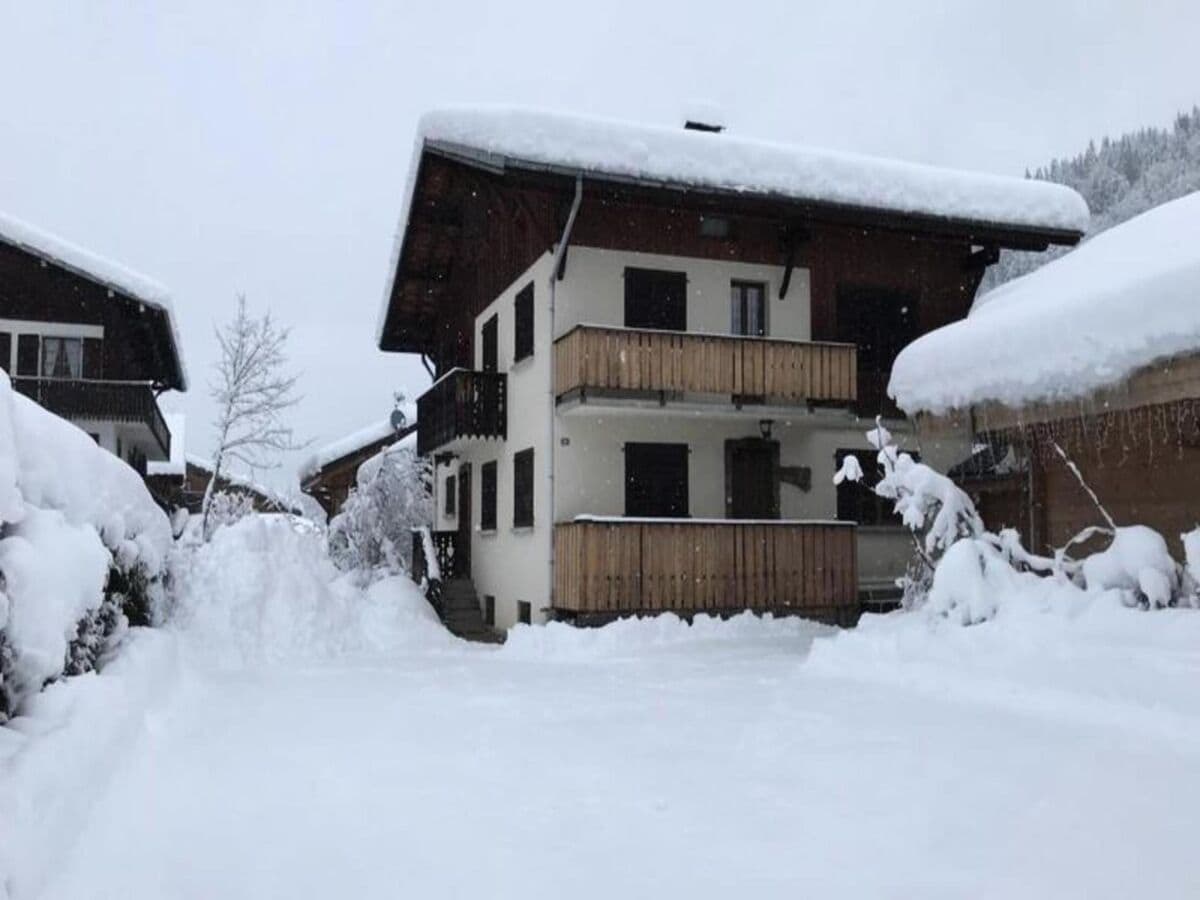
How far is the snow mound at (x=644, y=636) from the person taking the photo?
45.2 feet

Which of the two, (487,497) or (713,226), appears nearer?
(713,226)

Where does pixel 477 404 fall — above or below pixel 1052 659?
above

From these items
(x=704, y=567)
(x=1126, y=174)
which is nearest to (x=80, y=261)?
(x=704, y=567)

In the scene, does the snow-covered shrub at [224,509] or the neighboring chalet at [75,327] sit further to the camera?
the snow-covered shrub at [224,509]

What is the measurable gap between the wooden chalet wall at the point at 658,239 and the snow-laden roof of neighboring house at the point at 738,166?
1.09ft

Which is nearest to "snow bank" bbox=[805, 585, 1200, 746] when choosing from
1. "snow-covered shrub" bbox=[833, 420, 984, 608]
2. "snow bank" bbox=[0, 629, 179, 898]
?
"snow-covered shrub" bbox=[833, 420, 984, 608]

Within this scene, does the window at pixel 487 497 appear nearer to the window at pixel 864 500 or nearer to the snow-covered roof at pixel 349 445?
the window at pixel 864 500

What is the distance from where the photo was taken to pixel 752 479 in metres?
16.7

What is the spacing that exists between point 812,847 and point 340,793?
9.01 ft

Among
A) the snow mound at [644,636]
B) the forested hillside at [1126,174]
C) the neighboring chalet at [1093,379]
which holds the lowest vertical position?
the snow mound at [644,636]

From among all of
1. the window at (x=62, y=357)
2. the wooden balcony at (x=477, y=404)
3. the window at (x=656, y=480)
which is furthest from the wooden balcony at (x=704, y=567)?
the window at (x=62, y=357)

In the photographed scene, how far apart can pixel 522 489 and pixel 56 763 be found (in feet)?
40.7

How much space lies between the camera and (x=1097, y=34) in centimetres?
1062

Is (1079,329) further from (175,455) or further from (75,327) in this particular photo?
(175,455)
